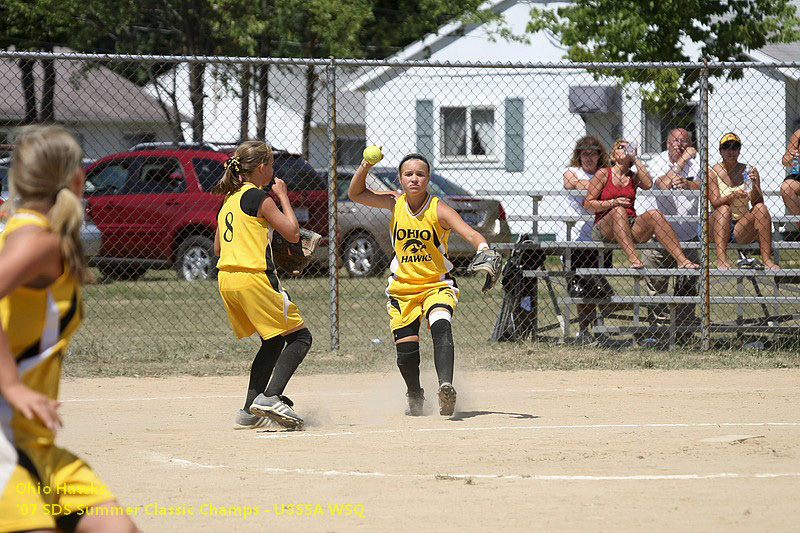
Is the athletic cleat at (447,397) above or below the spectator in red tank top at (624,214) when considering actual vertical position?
below

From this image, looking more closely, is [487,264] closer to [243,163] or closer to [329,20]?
[243,163]

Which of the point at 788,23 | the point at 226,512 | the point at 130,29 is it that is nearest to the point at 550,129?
the point at 788,23

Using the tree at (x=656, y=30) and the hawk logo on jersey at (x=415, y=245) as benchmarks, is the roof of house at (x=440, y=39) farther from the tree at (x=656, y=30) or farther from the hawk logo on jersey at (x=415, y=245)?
the hawk logo on jersey at (x=415, y=245)

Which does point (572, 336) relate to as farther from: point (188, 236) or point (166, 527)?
point (166, 527)

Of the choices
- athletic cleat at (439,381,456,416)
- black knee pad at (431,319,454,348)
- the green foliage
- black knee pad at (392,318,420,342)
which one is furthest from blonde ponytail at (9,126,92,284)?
the green foliage

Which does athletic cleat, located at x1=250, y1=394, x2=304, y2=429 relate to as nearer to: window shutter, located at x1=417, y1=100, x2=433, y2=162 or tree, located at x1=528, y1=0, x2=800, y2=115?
tree, located at x1=528, y1=0, x2=800, y2=115

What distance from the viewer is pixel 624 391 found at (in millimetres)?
8516

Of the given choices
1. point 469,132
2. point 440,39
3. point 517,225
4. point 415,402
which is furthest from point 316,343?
point 440,39

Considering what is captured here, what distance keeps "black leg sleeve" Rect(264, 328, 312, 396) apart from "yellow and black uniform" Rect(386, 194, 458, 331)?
75 centimetres

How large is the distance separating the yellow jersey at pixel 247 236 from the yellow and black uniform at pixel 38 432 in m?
3.44

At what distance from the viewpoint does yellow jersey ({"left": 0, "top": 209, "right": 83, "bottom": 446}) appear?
323 centimetres

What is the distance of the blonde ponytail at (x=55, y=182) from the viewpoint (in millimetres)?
3295

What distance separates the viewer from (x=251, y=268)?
685 cm

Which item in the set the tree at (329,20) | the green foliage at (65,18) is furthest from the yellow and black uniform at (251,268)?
the green foliage at (65,18)
